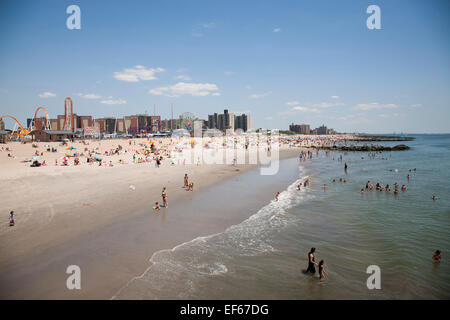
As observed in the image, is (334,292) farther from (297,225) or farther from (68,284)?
(68,284)

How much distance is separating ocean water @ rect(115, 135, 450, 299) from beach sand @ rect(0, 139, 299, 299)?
0.96m

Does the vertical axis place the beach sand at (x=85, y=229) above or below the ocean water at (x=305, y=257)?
above

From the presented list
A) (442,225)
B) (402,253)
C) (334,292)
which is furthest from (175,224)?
(442,225)

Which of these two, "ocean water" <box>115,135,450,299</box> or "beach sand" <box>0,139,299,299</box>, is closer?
"beach sand" <box>0,139,299,299</box>

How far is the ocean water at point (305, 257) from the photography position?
7.43 metres

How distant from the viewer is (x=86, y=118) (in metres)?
152

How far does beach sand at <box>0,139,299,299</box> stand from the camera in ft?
23.8

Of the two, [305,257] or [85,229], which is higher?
[85,229]

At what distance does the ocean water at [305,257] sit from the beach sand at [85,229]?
3.15 ft

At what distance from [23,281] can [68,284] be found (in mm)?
→ 1397

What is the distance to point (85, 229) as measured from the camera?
1087 cm

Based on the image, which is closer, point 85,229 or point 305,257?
point 305,257

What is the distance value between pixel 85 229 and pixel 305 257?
33.0 ft

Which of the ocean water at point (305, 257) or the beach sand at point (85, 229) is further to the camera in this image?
the ocean water at point (305, 257)
